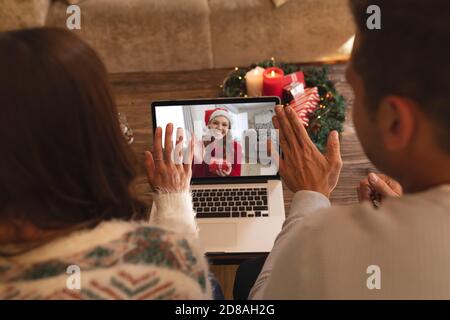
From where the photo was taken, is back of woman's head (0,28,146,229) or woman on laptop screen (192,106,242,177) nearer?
back of woman's head (0,28,146,229)

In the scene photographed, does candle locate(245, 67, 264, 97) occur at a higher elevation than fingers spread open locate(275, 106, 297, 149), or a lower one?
higher

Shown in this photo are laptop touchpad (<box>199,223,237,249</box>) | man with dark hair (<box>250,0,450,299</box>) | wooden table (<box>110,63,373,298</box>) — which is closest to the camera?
man with dark hair (<box>250,0,450,299</box>)

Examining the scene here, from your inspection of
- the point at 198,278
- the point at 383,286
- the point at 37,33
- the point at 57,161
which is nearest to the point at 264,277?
the point at 198,278

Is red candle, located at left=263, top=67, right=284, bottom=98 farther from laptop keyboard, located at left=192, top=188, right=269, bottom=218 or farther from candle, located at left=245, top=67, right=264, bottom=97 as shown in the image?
laptop keyboard, located at left=192, top=188, right=269, bottom=218

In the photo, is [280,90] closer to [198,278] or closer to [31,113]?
[198,278]

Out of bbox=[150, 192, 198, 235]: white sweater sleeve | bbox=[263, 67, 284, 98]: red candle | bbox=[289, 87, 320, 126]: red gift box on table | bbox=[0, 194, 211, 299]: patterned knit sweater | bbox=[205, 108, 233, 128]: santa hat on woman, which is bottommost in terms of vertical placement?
bbox=[0, 194, 211, 299]: patterned knit sweater

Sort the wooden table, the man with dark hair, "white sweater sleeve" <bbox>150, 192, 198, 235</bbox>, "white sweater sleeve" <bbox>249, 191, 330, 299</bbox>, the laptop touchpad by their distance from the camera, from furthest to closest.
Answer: the wooden table → the laptop touchpad → "white sweater sleeve" <bbox>150, 192, 198, 235</bbox> → "white sweater sleeve" <bbox>249, 191, 330, 299</bbox> → the man with dark hair

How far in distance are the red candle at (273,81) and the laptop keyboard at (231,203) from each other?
0.35 metres

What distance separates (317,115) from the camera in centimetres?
137

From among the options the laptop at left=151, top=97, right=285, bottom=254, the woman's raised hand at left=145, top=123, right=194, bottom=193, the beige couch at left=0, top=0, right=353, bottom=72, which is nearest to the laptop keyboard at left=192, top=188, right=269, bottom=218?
the laptop at left=151, top=97, right=285, bottom=254

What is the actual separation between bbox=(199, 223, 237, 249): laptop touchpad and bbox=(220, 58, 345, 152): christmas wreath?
1.36 ft

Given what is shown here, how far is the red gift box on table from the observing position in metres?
1.35

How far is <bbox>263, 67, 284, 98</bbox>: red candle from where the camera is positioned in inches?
53.6

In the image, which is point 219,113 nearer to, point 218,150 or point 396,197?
point 218,150
